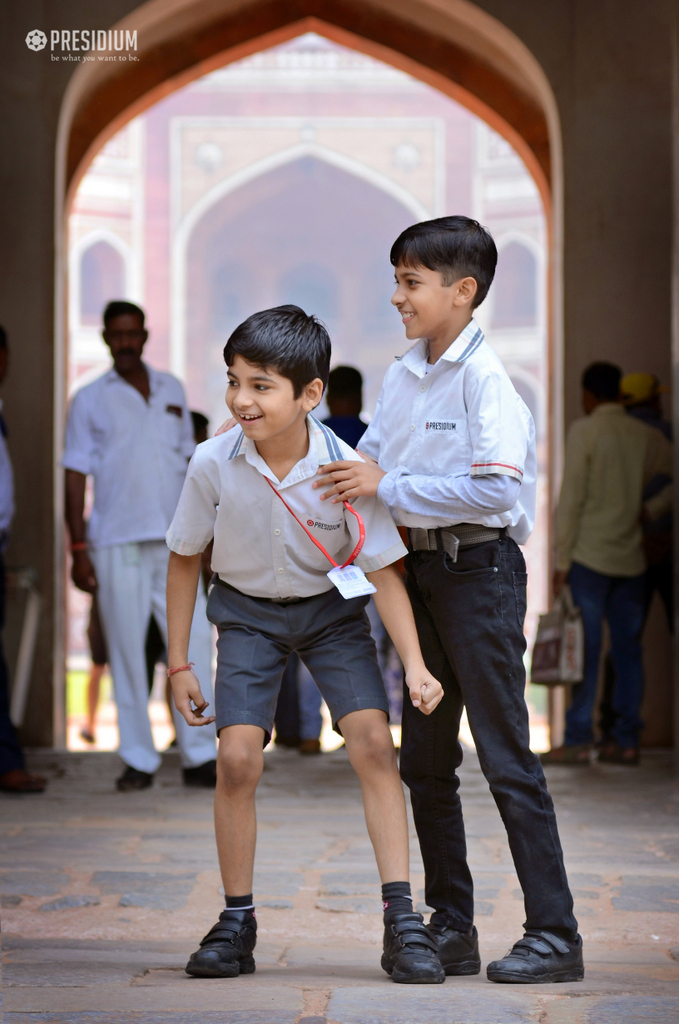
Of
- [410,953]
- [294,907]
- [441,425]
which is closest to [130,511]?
[294,907]

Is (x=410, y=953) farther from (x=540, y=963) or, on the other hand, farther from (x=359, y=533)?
(x=359, y=533)

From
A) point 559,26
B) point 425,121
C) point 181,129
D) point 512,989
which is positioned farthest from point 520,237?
point 512,989

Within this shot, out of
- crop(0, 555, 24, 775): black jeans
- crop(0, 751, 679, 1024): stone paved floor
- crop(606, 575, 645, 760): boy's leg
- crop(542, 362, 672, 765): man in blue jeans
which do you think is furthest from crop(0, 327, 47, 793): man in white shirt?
crop(606, 575, 645, 760): boy's leg

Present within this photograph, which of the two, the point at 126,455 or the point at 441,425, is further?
the point at 126,455

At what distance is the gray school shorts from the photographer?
2.46 m

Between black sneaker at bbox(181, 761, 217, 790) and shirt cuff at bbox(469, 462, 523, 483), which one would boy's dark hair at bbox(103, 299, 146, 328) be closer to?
black sneaker at bbox(181, 761, 217, 790)

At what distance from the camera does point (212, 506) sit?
253cm

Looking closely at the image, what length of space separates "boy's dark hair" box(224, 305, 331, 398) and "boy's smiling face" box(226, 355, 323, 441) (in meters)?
0.01

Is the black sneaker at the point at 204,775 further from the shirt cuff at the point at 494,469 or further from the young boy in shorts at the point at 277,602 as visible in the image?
the shirt cuff at the point at 494,469

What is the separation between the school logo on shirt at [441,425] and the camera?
96.6 inches

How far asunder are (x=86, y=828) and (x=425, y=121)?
76.3ft

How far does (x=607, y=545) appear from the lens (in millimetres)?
5742

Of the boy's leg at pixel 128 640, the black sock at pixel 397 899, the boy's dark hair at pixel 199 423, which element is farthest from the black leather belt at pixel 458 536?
the boy's dark hair at pixel 199 423

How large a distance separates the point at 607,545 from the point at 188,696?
3546 millimetres
